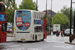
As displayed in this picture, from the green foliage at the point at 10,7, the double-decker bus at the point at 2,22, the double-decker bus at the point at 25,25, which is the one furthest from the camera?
the green foliage at the point at 10,7

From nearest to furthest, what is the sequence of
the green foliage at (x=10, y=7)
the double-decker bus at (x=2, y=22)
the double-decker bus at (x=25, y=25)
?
the double-decker bus at (x=2, y=22), the double-decker bus at (x=25, y=25), the green foliage at (x=10, y=7)

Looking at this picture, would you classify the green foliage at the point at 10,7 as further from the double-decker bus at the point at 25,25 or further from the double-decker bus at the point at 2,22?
the double-decker bus at the point at 2,22

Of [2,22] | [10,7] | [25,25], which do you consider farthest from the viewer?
[10,7]

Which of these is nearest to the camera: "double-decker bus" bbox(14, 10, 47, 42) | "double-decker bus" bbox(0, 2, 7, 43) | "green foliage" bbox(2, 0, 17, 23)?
"double-decker bus" bbox(0, 2, 7, 43)

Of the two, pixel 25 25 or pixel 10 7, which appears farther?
pixel 10 7

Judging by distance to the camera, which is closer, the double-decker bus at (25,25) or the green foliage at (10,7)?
the double-decker bus at (25,25)

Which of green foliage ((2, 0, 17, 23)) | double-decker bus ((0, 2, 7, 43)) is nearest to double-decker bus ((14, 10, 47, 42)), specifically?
double-decker bus ((0, 2, 7, 43))

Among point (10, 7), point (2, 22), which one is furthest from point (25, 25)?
point (10, 7)

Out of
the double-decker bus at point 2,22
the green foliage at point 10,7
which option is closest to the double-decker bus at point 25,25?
the double-decker bus at point 2,22

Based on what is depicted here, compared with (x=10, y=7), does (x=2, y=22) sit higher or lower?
lower

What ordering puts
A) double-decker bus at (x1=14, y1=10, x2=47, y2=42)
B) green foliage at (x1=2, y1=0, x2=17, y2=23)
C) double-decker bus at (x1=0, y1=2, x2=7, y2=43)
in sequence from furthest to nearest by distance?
green foliage at (x1=2, y1=0, x2=17, y2=23), double-decker bus at (x1=14, y1=10, x2=47, y2=42), double-decker bus at (x1=0, y1=2, x2=7, y2=43)

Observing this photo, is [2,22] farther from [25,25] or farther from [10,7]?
[10,7]

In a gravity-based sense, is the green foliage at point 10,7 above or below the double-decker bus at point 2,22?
above

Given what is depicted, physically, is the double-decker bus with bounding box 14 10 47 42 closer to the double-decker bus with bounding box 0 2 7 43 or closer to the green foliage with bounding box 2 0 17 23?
the double-decker bus with bounding box 0 2 7 43
